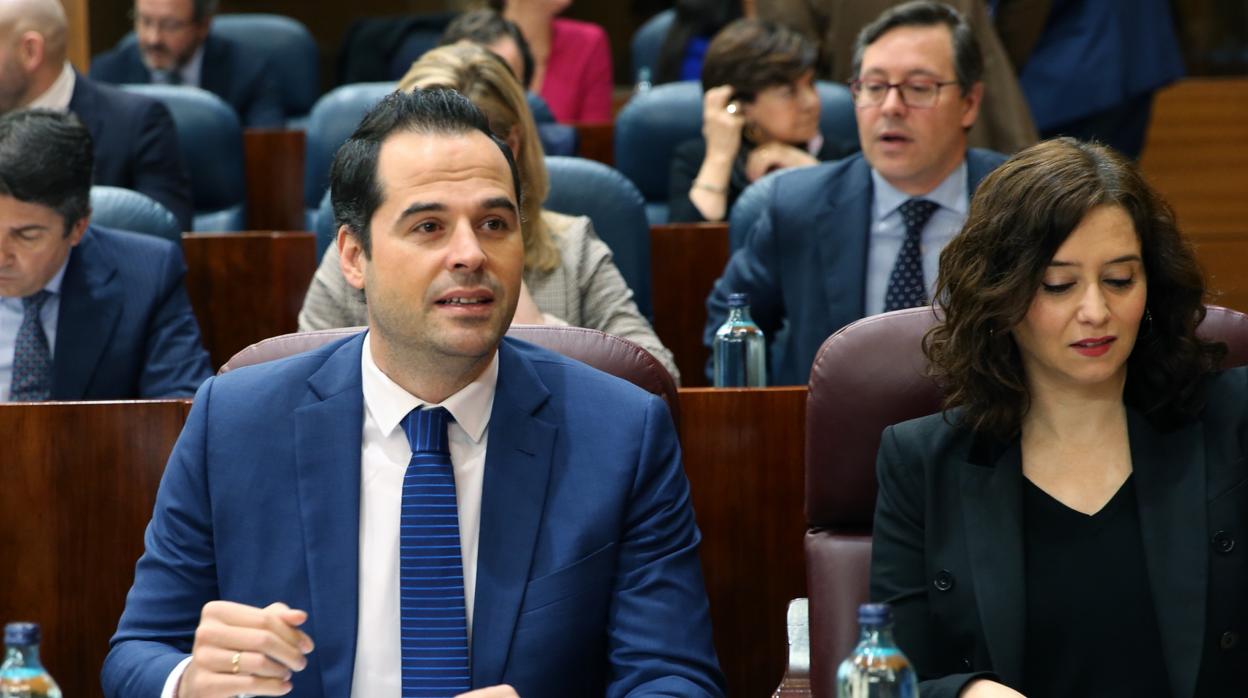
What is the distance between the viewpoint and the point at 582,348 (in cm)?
216

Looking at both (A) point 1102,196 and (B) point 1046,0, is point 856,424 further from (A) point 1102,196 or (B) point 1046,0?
(B) point 1046,0

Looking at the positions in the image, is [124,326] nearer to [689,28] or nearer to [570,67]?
[570,67]

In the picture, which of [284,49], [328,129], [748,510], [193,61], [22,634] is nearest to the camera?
[22,634]

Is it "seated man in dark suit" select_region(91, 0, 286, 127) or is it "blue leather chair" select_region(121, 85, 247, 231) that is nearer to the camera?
"blue leather chair" select_region(121, 85, 247, 231)

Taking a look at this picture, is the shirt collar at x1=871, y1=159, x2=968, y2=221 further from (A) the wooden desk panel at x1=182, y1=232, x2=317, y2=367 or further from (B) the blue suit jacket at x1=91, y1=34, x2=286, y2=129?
(B) the blue suit jacket at x1=91, y1=34, x2=286, y2=129

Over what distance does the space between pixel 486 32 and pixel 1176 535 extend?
2.76 metres

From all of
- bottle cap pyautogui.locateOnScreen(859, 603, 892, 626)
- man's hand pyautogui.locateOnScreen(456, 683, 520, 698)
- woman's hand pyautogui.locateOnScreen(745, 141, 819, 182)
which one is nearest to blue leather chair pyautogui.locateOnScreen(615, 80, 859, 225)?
woman's hand pyautogui.locateOnScreen(745, 141, 819, 182)

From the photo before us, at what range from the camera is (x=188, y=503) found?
5.92 ft

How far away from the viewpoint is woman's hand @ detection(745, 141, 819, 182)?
13.0 feet

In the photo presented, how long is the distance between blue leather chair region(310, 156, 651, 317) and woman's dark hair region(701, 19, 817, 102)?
71 cm

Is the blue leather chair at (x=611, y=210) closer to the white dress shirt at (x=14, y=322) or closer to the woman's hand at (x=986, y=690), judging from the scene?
the white dress shirt at (x=14, y=322)

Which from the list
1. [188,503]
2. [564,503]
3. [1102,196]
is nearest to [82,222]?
[188,503]

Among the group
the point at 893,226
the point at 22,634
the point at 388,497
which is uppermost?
the point at 893,226

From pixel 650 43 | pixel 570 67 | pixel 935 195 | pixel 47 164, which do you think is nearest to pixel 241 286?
pixel 47 164
